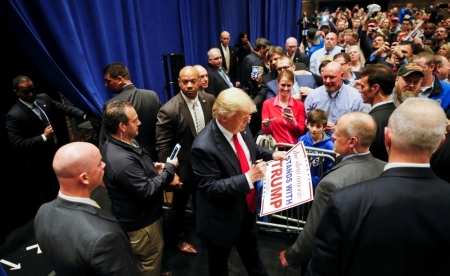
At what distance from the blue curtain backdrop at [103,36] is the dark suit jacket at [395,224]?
2.33 meters

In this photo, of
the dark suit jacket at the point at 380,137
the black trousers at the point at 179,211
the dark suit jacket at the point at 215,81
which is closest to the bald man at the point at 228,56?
the dark suit jacket at the point at 215,81

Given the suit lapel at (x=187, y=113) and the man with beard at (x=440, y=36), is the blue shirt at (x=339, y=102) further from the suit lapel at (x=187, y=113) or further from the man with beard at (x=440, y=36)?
the man with beard at (x=440, y=36)

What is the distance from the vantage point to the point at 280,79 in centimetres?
290

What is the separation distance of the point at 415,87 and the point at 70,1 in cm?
304

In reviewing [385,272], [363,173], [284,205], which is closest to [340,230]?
[385,272]

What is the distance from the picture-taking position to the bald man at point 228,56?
217 inches

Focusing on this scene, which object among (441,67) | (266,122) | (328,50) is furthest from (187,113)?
(328,50)

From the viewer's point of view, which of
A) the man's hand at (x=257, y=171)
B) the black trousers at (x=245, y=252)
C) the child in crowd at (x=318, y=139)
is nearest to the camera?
the man's hand at (x=257, y=171)

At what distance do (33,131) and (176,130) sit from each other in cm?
158

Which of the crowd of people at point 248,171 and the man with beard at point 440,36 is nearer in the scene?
the crowd of people at point 248,171

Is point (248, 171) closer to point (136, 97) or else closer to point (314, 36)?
point (136, 97)

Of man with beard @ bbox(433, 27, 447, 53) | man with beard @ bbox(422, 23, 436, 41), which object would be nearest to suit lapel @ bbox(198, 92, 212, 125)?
man with beard @ bbox(433, 27, 447, 53)

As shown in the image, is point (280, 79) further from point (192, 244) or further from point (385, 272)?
point (385, 272)

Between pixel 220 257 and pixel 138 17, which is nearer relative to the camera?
pixel 220 257
